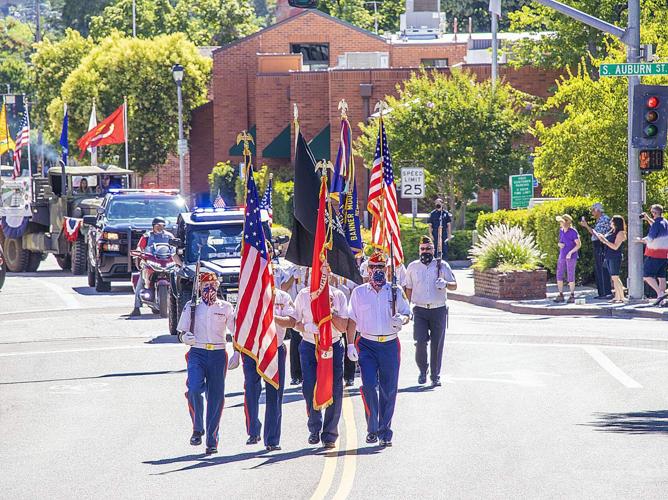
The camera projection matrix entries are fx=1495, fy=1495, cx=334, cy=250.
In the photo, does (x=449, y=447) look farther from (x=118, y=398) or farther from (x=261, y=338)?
(x=118, y=398)

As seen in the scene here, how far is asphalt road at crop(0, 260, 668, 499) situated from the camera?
12336 millimetres

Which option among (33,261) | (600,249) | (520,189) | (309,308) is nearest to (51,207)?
(33,261)

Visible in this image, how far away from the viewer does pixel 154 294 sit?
27.6 meters

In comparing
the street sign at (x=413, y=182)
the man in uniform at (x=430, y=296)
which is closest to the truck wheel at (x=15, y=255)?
the street sign at (x=413, y=182)

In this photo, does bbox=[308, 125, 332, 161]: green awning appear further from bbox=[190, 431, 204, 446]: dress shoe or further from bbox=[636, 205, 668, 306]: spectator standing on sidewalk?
bbox=[190, 431, 204, 446]: dress shoe

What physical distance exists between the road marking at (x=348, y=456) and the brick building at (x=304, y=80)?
4104 cm

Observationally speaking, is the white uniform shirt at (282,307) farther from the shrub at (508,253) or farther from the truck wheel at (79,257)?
the truck wheel at (79,257)

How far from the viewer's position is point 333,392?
46.8 ft

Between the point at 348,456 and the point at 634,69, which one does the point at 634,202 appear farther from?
the point at 348,456

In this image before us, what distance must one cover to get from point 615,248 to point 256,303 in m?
15.2

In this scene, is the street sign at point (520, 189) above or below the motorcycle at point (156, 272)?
above

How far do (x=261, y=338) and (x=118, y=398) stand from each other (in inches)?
165

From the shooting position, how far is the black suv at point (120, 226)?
33.4 meters

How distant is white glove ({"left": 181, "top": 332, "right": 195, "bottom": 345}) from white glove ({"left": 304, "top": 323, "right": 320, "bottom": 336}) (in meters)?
1.16
